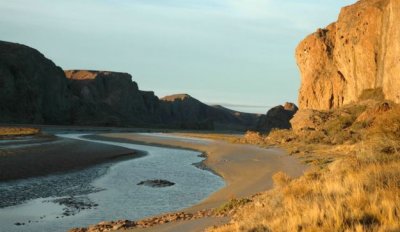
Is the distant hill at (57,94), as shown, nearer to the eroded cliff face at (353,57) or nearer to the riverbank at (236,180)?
the eroded cliff face at (353,57)

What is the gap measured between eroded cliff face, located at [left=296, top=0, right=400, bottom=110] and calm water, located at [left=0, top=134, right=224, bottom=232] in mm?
27921

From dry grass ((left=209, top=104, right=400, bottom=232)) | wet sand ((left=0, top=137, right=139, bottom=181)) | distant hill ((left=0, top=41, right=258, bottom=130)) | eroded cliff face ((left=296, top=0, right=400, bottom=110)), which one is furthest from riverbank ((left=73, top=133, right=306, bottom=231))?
distant hill ((left=0, top=41, right=258, bottom=130))

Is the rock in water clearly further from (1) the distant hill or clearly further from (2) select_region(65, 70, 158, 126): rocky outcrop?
(2) select_region(65, 70, 158, 126): rocky outcrop

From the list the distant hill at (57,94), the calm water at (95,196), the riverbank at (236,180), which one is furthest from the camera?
→ the distant hill at (57,94)

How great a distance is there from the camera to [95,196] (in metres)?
18.3

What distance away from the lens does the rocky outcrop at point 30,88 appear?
110312 millimetres

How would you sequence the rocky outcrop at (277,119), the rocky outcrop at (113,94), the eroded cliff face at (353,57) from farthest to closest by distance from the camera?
the rocky outcrop at (113,94)
the rocky outcrop at (277,119)
the eroded cliff face at (353,57)

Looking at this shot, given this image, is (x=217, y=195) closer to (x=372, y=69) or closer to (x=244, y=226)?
(x=244, y=226)

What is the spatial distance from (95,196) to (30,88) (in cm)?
10943

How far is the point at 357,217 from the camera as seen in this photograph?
24.3ft

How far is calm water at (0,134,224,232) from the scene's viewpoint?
A: 14.1m

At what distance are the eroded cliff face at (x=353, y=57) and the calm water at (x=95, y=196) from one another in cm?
2792

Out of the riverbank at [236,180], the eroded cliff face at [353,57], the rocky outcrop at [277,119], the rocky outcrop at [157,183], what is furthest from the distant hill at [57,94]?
the rocky outcrop at [157,183]

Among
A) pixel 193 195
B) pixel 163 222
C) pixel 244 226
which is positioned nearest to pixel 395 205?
pixel 244 226
